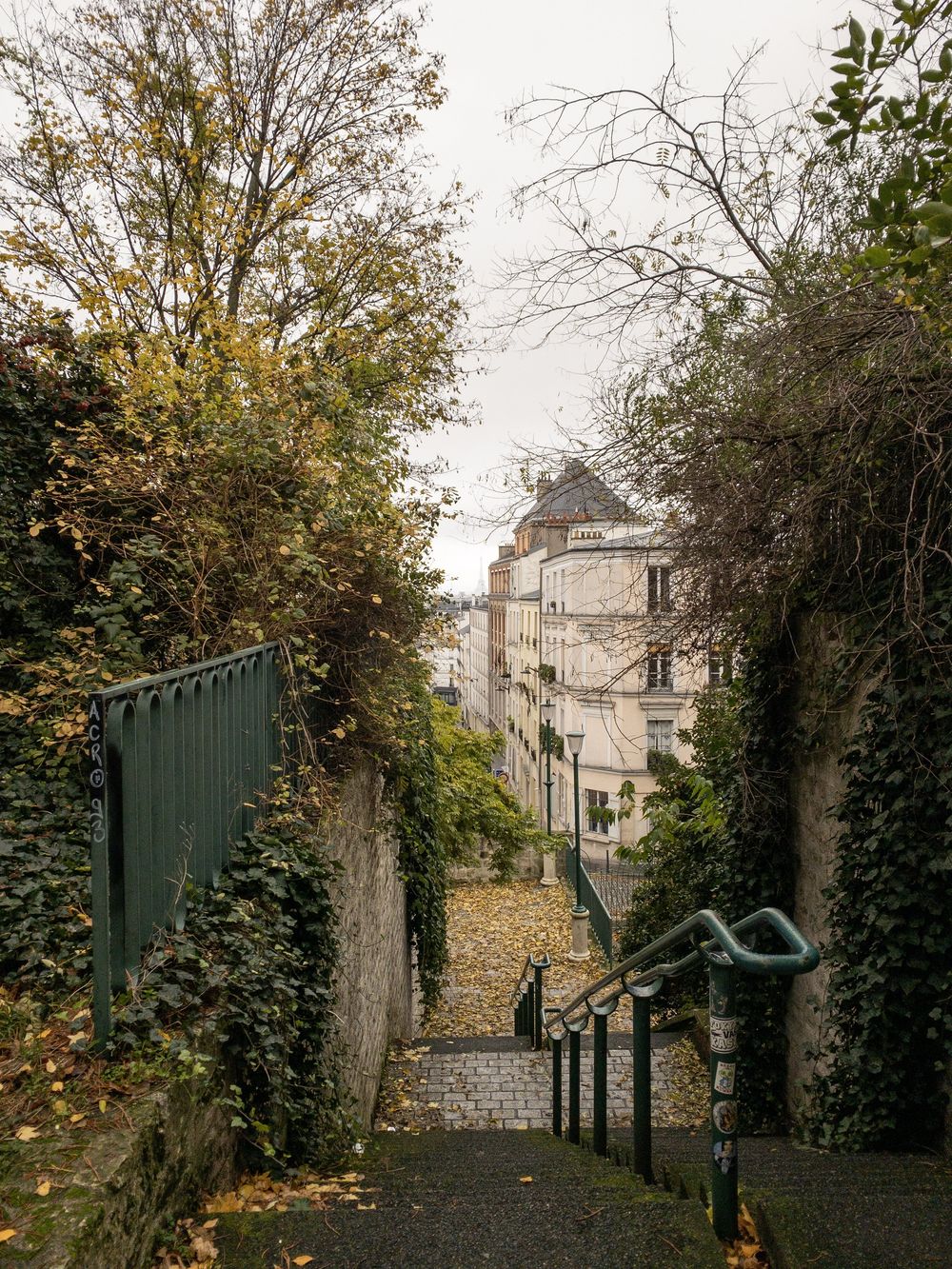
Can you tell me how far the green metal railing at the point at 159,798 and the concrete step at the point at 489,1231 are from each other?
0.79 metres

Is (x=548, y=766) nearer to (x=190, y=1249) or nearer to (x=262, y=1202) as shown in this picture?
(x=262, y=1202)

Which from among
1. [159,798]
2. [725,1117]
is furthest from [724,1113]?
[159,798]

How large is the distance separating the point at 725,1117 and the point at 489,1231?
2.48 feet

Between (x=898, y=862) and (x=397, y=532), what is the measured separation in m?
3.90

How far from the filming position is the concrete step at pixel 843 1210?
2148mm

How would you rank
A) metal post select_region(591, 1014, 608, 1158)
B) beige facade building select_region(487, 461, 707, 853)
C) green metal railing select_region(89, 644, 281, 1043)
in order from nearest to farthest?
green metal railing select_region(89, 644, 281, 1043), metal post select_region(591, 1014, 608, 1158), beige facade building select_region(487, 461, 707, 853)

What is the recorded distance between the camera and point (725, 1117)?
7.32ft

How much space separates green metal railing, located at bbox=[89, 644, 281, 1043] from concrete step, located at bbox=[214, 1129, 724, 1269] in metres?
0.79

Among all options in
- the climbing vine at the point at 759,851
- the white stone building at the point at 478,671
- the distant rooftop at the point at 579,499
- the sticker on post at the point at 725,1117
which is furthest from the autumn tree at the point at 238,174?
the white stone building at the point at 478,671

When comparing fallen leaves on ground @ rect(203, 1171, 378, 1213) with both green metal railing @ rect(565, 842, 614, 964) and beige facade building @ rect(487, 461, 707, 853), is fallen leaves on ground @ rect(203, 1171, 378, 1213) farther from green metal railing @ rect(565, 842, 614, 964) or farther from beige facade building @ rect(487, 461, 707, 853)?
green metal railing @ rect(565, 842, 614, 964)

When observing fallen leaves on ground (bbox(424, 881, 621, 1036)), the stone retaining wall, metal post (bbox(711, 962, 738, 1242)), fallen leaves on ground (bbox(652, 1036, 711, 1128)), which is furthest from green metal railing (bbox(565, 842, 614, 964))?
metal post (bbox(711, 962, 738, 1242))

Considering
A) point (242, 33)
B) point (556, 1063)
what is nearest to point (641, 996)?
point (556, 1063)

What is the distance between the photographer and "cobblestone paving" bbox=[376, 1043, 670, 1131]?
6449mm

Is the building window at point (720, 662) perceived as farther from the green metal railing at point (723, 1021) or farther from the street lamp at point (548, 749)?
the street lamp at point (548, 749)
